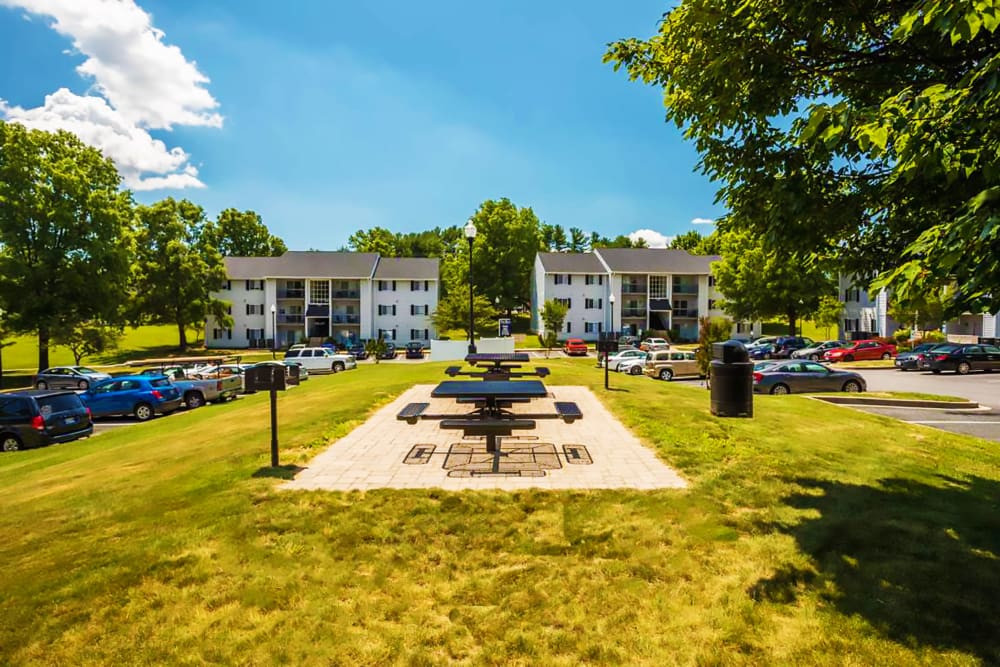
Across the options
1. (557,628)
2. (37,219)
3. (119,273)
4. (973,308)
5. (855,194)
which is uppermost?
(37,219)

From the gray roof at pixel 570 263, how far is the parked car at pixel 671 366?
34641 mm

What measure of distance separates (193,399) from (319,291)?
3987cm

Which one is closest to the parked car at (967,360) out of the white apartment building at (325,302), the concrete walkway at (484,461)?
the concrete walkway at (484,461)

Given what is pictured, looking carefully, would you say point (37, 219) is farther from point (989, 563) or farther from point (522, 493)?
point (989, 563)

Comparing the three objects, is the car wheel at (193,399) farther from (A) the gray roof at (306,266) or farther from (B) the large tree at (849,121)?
(A) the gray roof at (306,266)

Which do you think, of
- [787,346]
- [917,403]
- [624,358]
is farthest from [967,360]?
[624,358]

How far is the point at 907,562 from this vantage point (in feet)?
15.5

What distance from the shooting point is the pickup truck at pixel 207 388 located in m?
19.5

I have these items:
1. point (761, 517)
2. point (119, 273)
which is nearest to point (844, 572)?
point (761, 517)

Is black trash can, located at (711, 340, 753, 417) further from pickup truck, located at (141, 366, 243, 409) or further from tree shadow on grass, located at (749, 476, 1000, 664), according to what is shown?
pickup truck, located at (141, 366, 243, 409)

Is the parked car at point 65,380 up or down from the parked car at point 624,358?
down

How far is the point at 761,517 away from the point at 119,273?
144 ft

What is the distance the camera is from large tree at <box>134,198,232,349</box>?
5253 cm

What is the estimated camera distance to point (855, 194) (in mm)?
5543
